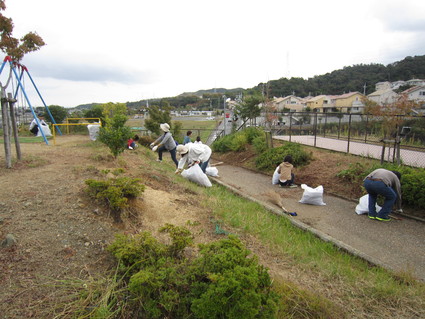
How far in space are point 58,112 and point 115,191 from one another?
57.7 ft

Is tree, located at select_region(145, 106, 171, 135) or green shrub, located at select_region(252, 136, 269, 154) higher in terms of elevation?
tree, located at select_region(145, 106, 171, 135)

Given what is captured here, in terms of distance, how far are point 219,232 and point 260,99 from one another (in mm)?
16472

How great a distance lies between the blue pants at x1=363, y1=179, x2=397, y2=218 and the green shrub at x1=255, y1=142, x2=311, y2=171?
446 centimetres

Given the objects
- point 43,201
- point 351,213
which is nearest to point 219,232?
point 43,201

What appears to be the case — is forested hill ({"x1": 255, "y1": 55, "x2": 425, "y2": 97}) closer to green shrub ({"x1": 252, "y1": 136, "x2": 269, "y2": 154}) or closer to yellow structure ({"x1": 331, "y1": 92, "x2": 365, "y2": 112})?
yellow structure ({"x1": 331, "y1": 92, "x2": 365, "y2": 112})

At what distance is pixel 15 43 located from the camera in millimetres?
11383

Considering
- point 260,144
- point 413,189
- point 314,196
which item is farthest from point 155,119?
point 413,189

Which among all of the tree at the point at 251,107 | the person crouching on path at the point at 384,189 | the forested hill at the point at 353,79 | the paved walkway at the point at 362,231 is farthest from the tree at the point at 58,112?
the forested hill at the point at 353,79

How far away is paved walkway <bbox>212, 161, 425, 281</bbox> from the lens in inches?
170

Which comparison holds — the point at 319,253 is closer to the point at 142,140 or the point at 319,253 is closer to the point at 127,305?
the point at 127,305

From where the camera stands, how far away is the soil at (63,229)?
2.45 m

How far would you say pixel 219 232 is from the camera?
411 centimetres

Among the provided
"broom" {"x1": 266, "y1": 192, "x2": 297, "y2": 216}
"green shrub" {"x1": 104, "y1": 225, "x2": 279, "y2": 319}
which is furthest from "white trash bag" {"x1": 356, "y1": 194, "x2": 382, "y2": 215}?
"green shrub" {"x1": 104, "y1": 225, "x2": 279, "y2": 319}

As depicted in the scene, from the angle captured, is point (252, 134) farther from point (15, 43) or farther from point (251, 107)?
point (15, 43)
